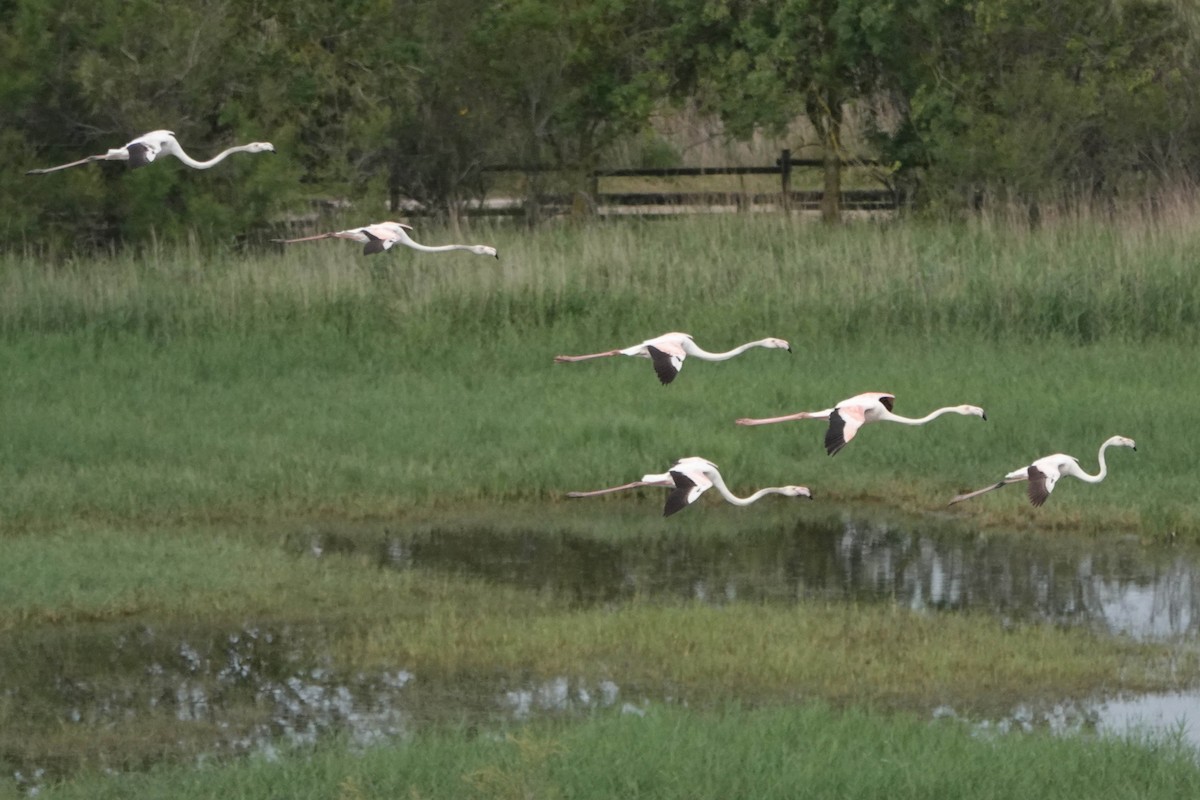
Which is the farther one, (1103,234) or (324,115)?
(324,115)

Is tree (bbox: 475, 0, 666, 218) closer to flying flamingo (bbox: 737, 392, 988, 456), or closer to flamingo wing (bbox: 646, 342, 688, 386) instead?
flamingo wing (bbox: 646, 342, 688, 386)

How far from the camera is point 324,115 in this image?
28641 millimetres

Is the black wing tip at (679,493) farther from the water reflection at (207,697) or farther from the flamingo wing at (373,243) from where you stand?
the water reflection at (207,697)

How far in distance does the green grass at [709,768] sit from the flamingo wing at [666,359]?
1.42 m

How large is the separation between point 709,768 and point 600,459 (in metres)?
6.65

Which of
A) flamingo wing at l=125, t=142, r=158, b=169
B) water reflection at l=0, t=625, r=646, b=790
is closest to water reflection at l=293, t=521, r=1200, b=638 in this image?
water reflection at l=0, t=625, r=646, b=790

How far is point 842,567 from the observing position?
1266cm

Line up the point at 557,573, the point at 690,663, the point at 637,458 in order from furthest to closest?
the point at 637,458
the point at 557,573
the point at 690,663

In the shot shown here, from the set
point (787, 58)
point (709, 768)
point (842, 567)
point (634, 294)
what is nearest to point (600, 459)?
point (842, 567)

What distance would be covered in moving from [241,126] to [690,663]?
50.2 ft

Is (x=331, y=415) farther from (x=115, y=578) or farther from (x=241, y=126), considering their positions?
(x=241, y=126)

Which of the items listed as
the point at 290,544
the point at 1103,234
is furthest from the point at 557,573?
the point at 1103,234

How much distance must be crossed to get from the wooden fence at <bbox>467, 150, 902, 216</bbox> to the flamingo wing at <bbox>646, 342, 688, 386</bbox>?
76.3 feet

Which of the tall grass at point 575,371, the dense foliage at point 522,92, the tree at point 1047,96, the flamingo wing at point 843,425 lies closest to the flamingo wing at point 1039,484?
the flamingo wing at point 843,425
